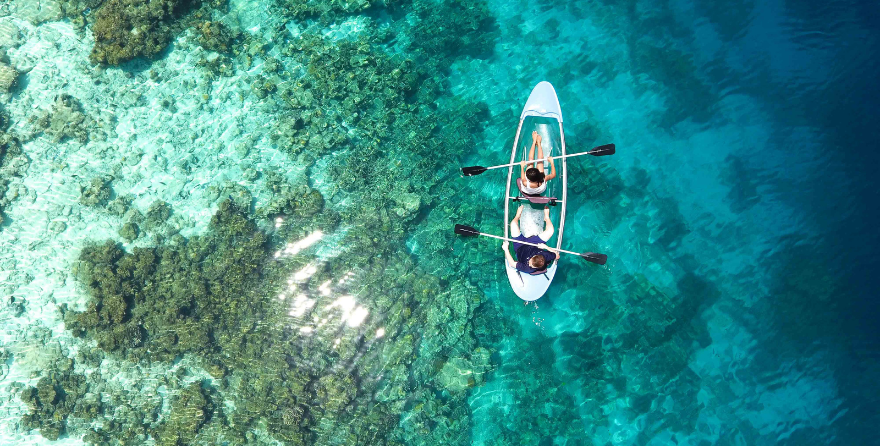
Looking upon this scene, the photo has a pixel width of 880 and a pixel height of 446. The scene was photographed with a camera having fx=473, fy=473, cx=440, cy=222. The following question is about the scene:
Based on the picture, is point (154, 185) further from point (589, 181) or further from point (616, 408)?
point (616, 408)

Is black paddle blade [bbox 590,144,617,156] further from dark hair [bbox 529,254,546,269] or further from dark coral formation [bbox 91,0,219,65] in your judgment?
dark coral formation [bbox 91,0,219,65]

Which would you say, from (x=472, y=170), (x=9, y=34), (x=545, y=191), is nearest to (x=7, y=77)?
(x=9, y=34)

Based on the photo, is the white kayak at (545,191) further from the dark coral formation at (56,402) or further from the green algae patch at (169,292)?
the dark coral formation at (56,402)

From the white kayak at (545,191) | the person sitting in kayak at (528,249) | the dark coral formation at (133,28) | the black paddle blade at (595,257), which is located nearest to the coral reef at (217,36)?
the dark coral formation at (133,28)

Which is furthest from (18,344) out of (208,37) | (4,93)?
(208,37)

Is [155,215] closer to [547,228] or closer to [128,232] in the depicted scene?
[128,232]

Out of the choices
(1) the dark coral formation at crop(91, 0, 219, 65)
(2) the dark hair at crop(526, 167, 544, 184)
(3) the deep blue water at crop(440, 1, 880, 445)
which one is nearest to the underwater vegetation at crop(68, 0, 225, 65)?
(1) the dark coral formation at crop(91, 0, 219, 65)
